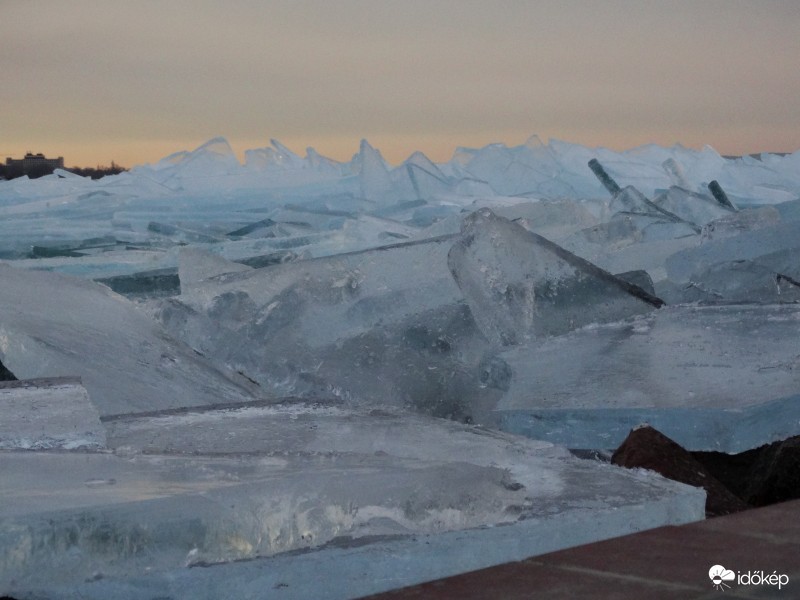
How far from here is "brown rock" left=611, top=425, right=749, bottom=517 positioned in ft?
8.29

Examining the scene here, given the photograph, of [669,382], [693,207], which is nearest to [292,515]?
[669,382]

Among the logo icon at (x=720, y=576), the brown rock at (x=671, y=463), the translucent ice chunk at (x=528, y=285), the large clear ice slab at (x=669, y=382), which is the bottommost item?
the brown rock at (x=671, y=463)

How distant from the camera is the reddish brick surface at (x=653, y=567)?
127 cm

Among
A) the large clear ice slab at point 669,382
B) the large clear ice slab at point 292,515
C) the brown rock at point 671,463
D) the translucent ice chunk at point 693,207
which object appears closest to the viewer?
the large clear ice slab at point 292,515

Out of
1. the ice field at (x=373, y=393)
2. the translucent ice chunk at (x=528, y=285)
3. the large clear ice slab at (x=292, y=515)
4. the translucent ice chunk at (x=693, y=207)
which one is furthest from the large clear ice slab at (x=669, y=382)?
the translucent ice chunk at (x=693, y=207)

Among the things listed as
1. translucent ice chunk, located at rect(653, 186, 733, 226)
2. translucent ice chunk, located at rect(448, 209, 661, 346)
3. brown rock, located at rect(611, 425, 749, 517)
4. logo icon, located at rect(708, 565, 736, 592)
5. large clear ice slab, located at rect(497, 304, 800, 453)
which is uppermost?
translucent ice chunk, located at rect(653, 186, 733, 226)

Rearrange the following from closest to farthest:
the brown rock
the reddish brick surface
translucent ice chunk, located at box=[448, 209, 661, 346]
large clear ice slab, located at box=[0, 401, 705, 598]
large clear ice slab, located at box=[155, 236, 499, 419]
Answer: the reddish brick surface, large clear ice slab, located at box=[0, 401, 705, 598], the brown rock, large clear ice slab, located at box=[155, 236, 499, 419], translucent ice chunk, located at box=[448, 209, 661, 346]

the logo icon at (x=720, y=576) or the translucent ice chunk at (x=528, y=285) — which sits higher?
the translucent ice chunk at (x=528, y=285)

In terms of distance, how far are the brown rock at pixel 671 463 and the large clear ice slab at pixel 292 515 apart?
1.60ft

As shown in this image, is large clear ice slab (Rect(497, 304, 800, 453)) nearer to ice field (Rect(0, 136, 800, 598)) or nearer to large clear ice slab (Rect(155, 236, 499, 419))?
ice field (Rect(0, 136, 800, 598))

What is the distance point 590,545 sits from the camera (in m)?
1.50

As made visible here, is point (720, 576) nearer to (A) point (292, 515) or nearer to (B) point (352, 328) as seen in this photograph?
(A) point (292, 515)

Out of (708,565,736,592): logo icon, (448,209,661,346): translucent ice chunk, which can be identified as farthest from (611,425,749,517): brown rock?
(448,209,661,346): translucent ice chunk

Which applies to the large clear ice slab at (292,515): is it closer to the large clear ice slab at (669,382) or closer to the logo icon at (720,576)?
the logo icon at (720,576)
